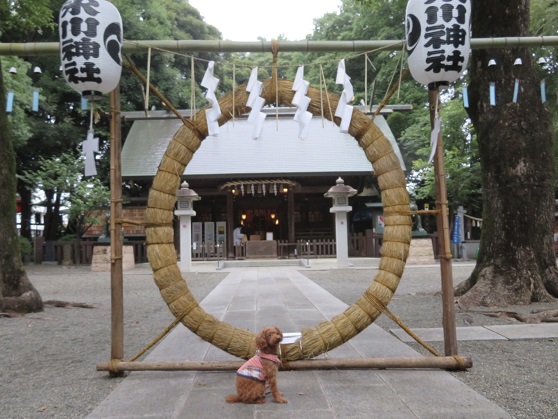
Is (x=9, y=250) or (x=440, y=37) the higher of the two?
(x=440, y=37)

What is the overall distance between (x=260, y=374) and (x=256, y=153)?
1800 cm

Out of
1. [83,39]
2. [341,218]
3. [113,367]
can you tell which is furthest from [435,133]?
[341,218]

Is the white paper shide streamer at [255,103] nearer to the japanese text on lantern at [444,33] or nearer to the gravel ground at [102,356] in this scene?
the japanese text on lantern at [444,33]

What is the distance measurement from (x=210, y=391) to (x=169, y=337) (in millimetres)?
2062

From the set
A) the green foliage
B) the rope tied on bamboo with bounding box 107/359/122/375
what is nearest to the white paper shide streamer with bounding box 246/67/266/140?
the rope tied on bamboo with bounding box 107/359/122/375

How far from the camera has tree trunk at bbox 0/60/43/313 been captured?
23.0 feet

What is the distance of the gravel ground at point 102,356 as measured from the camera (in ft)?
10.2

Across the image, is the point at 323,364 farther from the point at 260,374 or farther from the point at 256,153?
the point at 256,153

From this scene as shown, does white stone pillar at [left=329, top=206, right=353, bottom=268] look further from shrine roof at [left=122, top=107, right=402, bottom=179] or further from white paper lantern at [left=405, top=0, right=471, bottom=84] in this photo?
white paper lantern at [left=405, top=0, right=471, bottom=84]

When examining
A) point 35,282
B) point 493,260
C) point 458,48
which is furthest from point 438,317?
point 35,282

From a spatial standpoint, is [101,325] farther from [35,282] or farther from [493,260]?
[35,282]

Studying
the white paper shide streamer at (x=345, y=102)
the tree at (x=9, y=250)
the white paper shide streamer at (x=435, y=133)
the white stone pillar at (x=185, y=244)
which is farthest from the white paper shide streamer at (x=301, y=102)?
the white stone pillar at (x=185, y=244)

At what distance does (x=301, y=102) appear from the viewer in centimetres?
369

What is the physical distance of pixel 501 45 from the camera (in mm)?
4258
